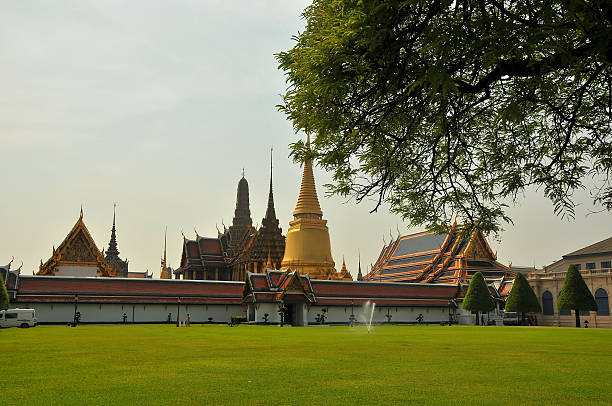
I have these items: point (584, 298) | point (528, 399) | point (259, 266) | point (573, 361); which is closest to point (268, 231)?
point (259, 266)

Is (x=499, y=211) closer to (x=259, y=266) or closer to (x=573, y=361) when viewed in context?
(x=573, y=361)

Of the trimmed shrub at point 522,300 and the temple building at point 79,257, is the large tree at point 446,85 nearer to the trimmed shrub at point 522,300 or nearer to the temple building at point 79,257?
the trimmed shrub at point 522,300

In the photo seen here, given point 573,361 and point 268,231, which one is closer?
point 573,361

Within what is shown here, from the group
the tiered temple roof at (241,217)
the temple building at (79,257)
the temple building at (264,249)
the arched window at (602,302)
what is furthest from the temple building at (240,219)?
the arched window at (602,302)

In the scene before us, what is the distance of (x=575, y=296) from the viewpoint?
151ft

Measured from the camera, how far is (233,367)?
11406 mm

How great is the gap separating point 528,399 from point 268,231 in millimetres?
61093

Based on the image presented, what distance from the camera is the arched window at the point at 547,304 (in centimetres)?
6150

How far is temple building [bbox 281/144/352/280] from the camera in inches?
2514

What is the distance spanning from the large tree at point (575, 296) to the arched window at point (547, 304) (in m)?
15.4

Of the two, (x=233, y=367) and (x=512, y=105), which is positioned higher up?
(x=512, y=105)

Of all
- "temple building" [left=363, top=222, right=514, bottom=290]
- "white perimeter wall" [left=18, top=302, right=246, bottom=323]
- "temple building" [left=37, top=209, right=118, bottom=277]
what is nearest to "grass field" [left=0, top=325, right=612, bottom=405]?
"white perimeter wall" [left=18, top=302, right=246, bottom=323]

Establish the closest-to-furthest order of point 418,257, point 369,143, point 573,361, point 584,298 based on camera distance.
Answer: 1. point 369,143
2. point 573,361
3. point 584,298
4. point 418,257

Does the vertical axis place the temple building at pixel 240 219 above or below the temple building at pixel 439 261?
above
